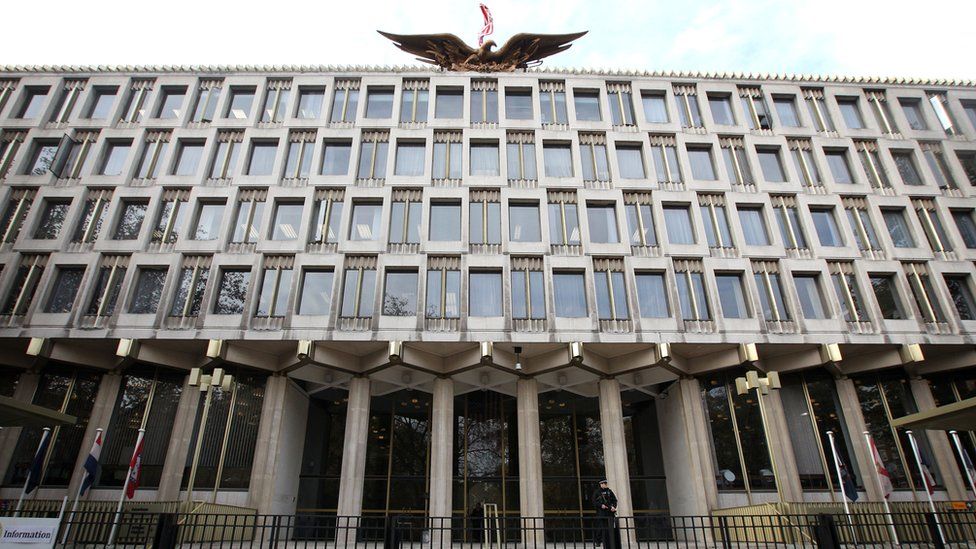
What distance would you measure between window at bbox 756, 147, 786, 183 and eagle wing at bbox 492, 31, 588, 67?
12.2 metres

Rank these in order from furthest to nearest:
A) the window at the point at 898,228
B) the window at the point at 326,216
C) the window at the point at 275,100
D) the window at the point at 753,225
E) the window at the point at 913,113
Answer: the window at the point at 913,113 → the window at the point at 275,100 → the window at the point at 898,228 → the window at the point at 753,225 → the window at the point at 326,216

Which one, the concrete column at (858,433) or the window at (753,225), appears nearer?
the concrete column at (858,433)

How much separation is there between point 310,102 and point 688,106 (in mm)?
21437

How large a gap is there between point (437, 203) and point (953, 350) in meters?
25.8

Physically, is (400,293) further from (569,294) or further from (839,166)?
(839,166)

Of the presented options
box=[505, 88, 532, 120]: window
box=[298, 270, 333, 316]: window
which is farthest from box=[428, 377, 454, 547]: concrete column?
box=[505, 88, 532, 120]: window

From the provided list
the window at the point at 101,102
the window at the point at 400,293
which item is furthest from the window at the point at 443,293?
the window at the point at 101,102

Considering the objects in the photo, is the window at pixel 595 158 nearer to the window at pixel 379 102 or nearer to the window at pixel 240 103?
the window at pixel 379 102

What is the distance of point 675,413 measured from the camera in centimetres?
2689

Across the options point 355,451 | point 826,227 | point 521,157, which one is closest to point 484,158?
point 521,157

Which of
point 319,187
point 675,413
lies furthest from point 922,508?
point 319,187

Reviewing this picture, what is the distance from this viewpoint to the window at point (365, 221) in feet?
89.9

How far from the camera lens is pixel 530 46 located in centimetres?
3234

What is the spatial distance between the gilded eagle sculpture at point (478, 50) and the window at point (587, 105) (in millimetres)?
3687
